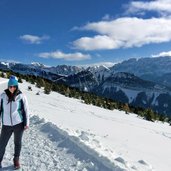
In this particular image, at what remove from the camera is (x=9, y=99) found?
8.79 m

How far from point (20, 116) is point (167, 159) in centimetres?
582

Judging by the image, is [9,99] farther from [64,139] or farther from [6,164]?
[64,139]

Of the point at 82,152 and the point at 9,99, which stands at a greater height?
the point at 9,99

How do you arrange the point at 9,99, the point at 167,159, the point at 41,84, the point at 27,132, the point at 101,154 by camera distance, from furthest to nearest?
the point at 41,84, the point at 27,132, the point at 167,159, the point at 101,154, the point at 9,99

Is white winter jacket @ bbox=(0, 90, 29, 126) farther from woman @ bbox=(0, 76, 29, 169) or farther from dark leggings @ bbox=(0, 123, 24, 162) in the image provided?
dark leggings @ bbox=(0, 123, 24, 162)

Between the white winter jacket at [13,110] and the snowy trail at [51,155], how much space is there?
3.92 feet

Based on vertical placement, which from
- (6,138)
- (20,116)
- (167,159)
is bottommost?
(167,159)

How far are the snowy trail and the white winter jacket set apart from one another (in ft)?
3.92

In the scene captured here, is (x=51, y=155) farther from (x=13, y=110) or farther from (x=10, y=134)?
(x=13, y=110)

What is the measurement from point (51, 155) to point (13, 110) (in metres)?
2.42

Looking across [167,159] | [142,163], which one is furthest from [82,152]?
[167,159]

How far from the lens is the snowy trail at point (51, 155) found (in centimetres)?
940

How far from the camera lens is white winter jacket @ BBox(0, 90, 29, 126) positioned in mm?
8836

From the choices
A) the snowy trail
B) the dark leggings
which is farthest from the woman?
the snowy trail
